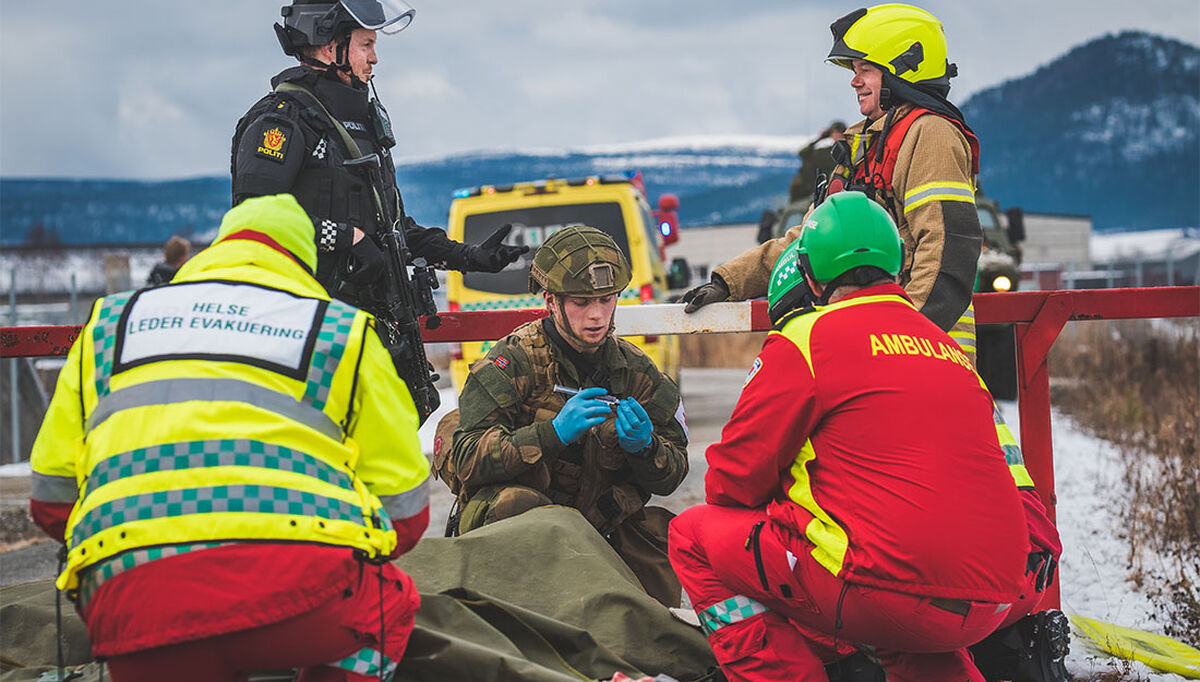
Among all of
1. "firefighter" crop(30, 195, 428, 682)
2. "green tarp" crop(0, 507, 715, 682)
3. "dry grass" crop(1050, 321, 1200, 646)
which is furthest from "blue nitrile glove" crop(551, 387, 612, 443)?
"dry grass" crop(1050, 321, 1200, 646)

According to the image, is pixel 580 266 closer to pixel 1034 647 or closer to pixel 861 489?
pixel 861 489

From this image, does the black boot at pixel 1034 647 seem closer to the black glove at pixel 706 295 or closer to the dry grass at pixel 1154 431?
the dry grass at pixel 1154 431

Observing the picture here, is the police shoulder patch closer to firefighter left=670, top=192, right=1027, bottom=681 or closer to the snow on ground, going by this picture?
firefighter left=670, top=192, right=1027, bottom=681

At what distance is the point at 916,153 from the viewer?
12.3ft

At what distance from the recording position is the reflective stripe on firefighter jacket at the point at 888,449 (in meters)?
2.66

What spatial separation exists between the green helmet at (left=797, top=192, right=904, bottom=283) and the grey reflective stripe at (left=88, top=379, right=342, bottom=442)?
4.48 feet

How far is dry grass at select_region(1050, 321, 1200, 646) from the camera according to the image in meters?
5.25

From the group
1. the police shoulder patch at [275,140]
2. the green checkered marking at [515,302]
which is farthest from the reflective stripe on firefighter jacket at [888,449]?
the green checkered marking at [515,302]

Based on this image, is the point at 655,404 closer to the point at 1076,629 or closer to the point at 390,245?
the point at 390,245

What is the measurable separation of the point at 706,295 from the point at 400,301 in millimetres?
1125

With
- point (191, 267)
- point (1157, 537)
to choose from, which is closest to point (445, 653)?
point (191, 267)

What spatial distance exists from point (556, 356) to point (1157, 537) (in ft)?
12.1

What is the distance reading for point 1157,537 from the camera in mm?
6062

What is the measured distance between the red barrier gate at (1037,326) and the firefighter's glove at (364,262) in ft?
2.22
